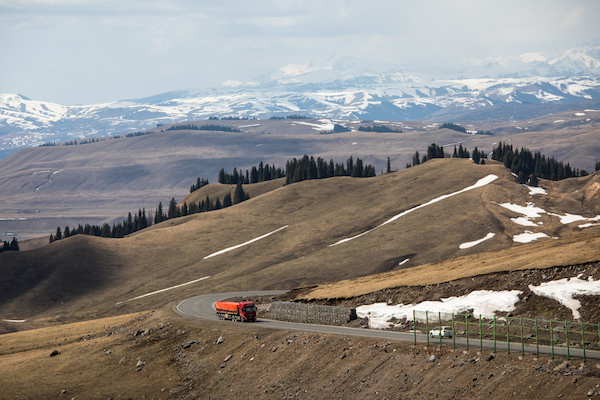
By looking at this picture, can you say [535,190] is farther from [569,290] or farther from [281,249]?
[569,290]

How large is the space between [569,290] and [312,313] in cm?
2631

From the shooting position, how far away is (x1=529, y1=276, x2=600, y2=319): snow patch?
4974cm

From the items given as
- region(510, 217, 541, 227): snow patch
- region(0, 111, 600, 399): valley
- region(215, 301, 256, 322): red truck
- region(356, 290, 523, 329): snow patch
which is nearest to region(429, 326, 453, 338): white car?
region(0, 111, 600, 399): valley

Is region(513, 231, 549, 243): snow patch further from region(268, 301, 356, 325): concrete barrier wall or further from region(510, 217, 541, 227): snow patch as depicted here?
region(268, 301, 356, 325): concrete barrier wall

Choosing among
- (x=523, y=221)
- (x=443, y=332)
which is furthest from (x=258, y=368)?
(x=523, y=221)

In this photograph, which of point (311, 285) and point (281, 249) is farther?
point (281, 249)

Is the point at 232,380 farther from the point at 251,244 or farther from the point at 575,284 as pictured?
the point at 251,244

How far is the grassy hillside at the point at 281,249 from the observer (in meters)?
135

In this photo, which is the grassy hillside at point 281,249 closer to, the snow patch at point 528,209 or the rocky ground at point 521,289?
the snow patch at point 528,209

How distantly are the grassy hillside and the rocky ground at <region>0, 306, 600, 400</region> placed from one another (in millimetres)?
66004

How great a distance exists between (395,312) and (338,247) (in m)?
91.0

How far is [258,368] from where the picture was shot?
52438 millimetres

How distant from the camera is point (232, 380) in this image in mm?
51719

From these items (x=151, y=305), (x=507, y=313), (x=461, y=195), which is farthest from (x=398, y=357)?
(x=461, y=195)
